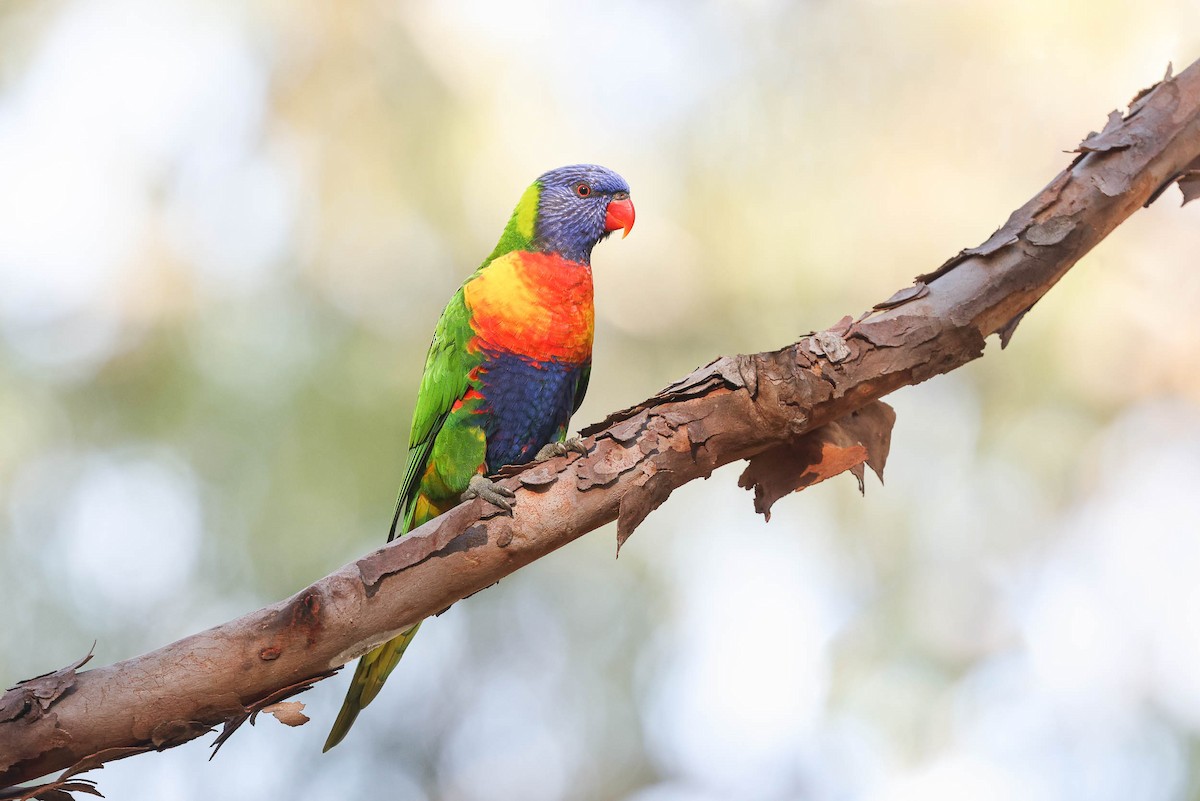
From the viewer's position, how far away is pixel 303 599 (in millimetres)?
1992

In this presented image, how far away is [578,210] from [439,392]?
0.73 m

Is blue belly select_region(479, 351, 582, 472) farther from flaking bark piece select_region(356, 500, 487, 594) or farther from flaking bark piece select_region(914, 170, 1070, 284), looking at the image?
flaking bark piece select_region(914, 170, 1070, 284)

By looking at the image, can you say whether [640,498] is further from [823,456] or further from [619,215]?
[619,215]

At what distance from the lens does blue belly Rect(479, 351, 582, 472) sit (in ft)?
9.43

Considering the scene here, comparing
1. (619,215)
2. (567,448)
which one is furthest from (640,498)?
(619,215)

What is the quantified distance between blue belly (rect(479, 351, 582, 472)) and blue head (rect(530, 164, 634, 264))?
0.36m

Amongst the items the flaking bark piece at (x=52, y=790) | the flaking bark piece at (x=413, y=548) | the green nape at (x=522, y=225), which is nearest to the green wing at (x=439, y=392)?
the green nape at (x=522, y=225)

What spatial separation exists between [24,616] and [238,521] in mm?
918

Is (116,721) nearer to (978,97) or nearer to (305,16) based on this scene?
(305,16)

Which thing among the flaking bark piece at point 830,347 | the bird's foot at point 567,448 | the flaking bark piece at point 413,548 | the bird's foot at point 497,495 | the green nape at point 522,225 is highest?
the green nape at point 522,225

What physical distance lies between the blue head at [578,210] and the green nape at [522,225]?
0.04 feet

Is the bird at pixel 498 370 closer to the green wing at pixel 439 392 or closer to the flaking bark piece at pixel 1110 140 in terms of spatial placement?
the green wing at pixel 439 392

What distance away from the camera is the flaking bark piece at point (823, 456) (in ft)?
7.42

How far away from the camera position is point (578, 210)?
3180 mm
